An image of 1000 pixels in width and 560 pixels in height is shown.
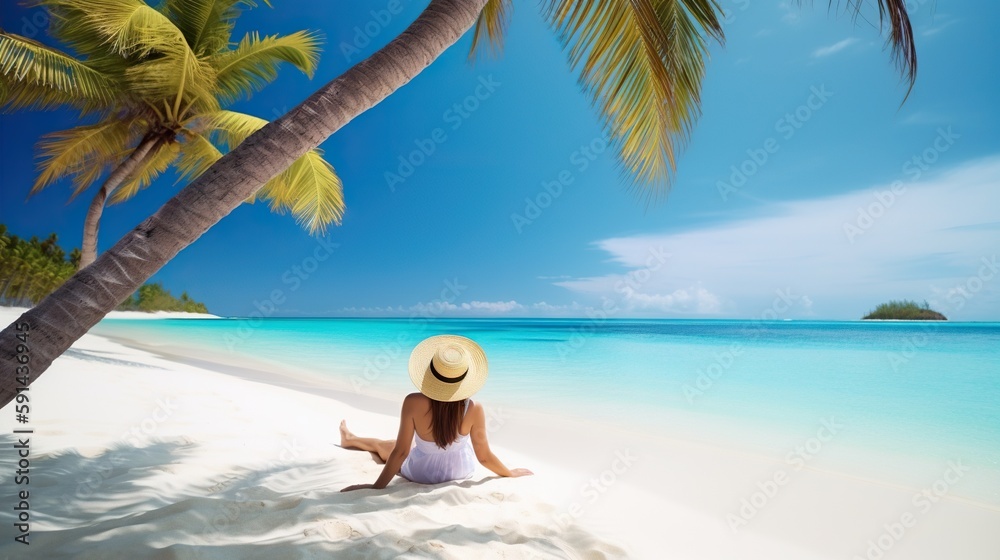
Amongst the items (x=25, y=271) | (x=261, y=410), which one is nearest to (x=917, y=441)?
(x=261, y=410)

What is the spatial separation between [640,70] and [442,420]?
2.69 metres

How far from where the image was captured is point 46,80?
704cm

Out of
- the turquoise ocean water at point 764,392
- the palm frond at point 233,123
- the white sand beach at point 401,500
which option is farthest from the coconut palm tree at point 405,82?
the palm frond at point 233,123

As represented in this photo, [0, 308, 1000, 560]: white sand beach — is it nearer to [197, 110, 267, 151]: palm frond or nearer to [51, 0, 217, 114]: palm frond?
[51, 0, 217, 114]: palm frond

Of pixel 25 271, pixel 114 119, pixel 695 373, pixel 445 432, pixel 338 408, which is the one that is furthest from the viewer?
pixel 25 271

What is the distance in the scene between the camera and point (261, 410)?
5402mm

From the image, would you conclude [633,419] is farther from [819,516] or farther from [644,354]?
[644,354]

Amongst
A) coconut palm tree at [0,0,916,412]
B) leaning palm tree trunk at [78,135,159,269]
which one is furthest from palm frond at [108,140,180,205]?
coconut palm tree at [0,0,916,412]

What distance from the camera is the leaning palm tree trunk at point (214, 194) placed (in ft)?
5.82

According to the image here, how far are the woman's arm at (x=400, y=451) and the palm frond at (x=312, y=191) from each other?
20.4 ft

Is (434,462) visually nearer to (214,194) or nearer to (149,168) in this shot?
(214,194)

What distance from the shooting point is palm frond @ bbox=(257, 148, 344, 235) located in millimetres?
8492

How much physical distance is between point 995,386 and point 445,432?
11301mm

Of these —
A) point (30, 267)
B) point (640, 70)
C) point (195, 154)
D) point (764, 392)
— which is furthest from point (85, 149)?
point (30, 267)
